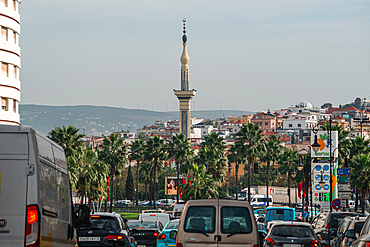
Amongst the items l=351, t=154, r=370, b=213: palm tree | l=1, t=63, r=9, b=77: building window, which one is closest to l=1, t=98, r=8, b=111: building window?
l=1, t=63, r=9, b=77: building window

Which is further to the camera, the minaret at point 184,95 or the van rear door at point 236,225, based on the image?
the minaret at point 184,95

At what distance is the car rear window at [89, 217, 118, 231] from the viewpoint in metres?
15.1

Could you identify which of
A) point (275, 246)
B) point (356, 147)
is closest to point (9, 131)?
point (275, 246)

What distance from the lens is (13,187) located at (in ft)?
24.0

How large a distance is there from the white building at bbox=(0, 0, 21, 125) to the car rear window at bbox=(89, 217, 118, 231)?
39762 mm

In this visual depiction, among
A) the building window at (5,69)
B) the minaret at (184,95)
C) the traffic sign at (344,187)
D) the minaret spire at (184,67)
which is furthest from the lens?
the minaret spire at (184,67)

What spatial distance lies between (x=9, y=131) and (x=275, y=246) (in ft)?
34.7

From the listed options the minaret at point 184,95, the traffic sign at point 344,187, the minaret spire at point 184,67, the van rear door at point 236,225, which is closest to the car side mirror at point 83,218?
the van rear door at point 236,225

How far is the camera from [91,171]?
4988 centimetres

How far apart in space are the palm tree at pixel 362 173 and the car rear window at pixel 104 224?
45.3m

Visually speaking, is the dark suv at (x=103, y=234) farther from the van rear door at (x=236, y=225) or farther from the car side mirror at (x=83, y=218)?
the car side mirror at (x=83, y=218)

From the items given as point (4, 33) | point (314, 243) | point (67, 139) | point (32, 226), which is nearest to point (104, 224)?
point (314, 243)

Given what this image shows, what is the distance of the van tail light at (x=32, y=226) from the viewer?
284 inches

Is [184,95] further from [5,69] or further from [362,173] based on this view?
[5,69]
